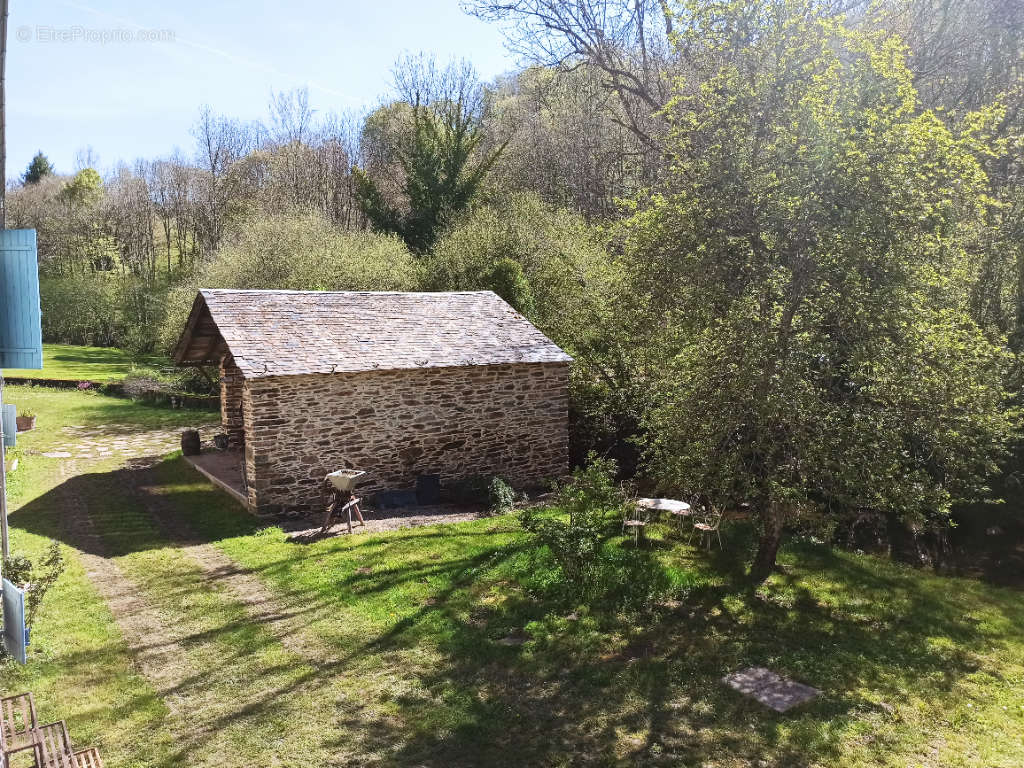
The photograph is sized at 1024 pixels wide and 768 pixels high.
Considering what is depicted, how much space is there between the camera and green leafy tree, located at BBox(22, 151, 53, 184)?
61438mm

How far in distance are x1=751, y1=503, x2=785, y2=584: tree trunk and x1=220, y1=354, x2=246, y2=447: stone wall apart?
39.2ft

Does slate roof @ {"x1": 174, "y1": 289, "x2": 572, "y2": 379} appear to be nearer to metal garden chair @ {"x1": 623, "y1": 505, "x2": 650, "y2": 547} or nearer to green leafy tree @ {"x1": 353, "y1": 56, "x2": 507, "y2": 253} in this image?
metal garden chair @ {"x1": 623, "y1": 505, "x2": 650, "y2": 547}

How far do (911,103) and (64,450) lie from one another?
1966 centimetres

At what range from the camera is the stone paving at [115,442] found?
59.2ft

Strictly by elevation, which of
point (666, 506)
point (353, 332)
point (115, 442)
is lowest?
point (115, 442)

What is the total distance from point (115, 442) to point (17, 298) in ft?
53.3

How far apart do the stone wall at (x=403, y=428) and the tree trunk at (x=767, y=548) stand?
6714 mm

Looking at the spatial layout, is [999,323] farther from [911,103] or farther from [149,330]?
[149,330]

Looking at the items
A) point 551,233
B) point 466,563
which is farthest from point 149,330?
point 466,563

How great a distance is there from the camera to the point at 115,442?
19.5 metres

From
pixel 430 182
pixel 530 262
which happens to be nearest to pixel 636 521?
pixel 530 262

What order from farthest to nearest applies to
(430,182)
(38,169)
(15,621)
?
(38,169), (430,182), (15,621)

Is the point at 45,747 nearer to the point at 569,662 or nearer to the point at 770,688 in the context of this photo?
the point at 569,662

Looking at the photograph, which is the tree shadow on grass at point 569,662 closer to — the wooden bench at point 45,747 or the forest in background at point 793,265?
the wooden bench at point 45,747
